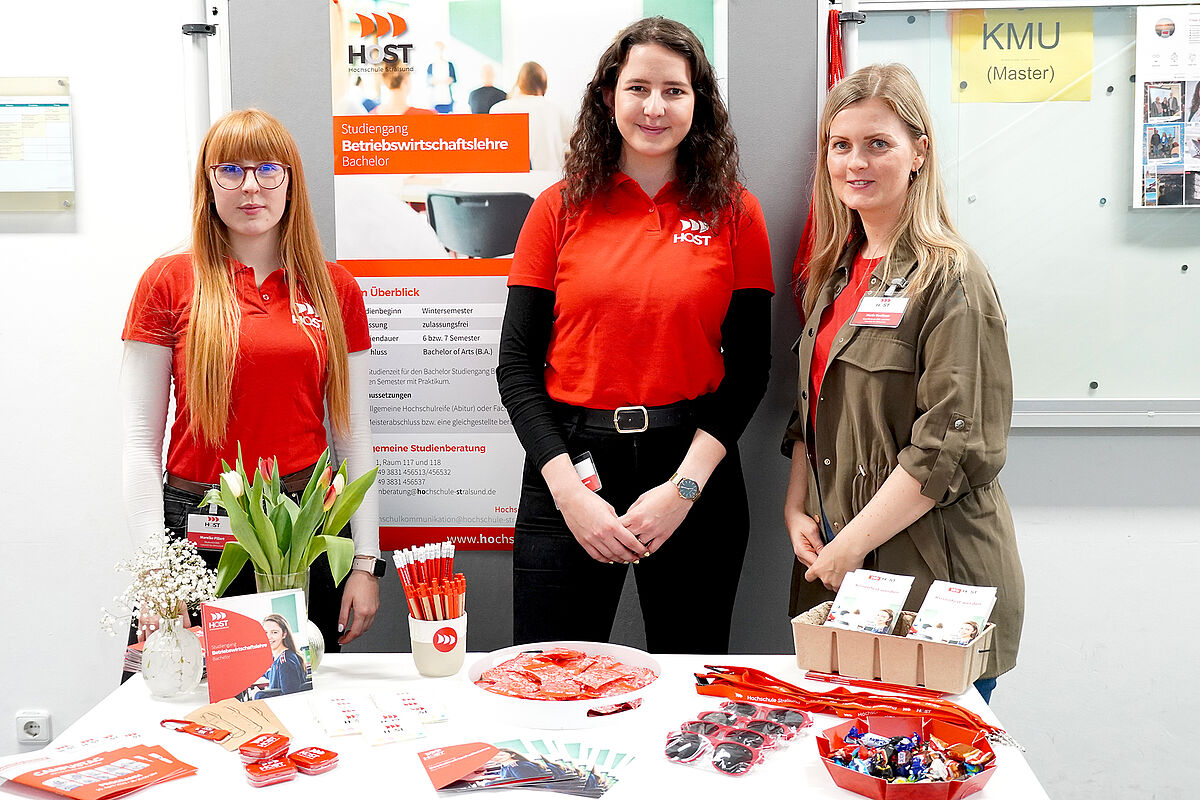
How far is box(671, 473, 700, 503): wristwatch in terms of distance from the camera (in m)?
2.06

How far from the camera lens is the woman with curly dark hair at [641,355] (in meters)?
2.07

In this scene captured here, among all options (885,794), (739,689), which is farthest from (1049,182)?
(885,794)

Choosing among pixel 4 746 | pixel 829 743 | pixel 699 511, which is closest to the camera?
pixel 829 743

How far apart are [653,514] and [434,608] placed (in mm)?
604

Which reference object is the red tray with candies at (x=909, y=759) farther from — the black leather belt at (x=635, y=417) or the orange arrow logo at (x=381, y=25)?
the orange arrow logo at (x=381, y=25)

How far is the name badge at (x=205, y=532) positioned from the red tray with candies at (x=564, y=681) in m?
0.74

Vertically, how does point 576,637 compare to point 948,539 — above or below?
below

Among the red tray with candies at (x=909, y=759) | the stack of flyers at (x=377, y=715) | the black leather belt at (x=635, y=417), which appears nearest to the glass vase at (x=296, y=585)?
the stack of flyers at (x=377, y=715)

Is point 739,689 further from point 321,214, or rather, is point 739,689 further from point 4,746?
point 4,746

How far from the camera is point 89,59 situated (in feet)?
8.75

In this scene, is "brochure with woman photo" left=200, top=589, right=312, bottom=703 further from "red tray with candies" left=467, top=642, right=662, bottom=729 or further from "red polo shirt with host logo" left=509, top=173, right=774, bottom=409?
"red polo shirt with host logo" left=509, top=173, right=774, bottom=409

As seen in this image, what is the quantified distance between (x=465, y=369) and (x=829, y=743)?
1.49 meters

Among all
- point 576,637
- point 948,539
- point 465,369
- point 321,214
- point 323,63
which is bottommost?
point 576,637

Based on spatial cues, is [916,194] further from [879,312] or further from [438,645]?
[438,645]
